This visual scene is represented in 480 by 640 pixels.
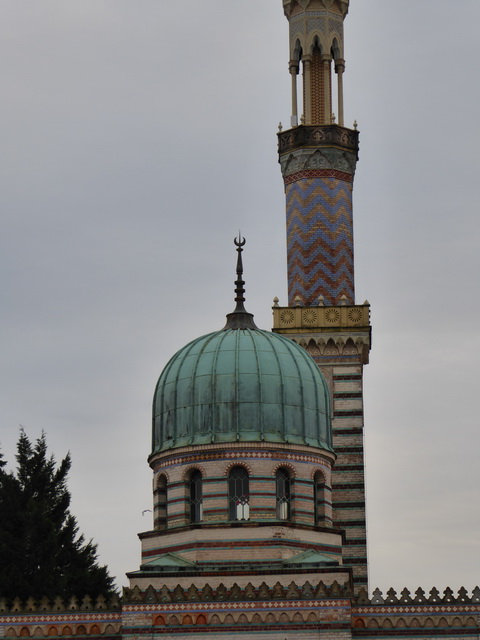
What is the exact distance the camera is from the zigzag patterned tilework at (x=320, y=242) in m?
66.2

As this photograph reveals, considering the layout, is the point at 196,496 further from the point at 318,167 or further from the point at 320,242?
the point at 318,167

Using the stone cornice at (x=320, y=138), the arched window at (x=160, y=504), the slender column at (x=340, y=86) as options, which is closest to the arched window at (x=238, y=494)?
the arched window at (x=160, y=504)

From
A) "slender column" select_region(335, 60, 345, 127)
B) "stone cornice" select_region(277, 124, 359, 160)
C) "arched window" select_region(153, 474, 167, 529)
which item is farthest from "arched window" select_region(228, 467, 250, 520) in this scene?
"slender column" select_region(335, 60, 345, 127)

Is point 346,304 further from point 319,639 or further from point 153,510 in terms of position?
point 319,639

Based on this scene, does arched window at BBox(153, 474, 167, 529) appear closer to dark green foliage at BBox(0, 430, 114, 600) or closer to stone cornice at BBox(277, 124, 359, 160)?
dark green foliage at BBox(0, 430, 114, 600)

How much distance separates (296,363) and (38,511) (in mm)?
13580

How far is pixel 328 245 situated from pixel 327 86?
7.53m

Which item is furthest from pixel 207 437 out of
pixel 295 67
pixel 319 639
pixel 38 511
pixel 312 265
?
pixel 295 67

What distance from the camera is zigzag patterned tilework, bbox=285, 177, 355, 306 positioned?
6619 cm

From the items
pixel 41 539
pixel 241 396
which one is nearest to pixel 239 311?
pixel 241 396

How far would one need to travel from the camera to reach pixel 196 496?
5134 centimetres

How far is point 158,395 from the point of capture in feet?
176

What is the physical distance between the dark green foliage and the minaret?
33.3ft

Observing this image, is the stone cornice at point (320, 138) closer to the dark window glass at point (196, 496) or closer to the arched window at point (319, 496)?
the arched window at point (319, 496)
